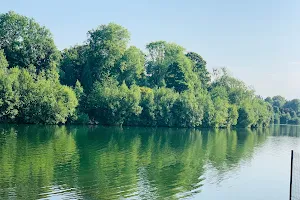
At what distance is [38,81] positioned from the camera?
2571 inches

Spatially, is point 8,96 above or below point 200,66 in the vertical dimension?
below

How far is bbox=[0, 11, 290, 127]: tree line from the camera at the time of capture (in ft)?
208

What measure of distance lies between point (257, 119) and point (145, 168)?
9545 cm

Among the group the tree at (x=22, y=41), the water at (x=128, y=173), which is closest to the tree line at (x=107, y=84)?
the tree at (x=22, y=41)

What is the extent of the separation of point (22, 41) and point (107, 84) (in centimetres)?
1993

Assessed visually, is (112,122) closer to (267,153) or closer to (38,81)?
(38,81)

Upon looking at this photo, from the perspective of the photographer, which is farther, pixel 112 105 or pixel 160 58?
pixel 160 58

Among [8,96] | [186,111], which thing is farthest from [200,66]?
[8,96]

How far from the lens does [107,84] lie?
267 feet

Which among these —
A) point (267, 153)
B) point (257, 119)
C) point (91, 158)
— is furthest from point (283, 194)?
point (257, 119)

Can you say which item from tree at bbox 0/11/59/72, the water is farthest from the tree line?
the water

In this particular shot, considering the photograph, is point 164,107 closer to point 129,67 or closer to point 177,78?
point 129,67

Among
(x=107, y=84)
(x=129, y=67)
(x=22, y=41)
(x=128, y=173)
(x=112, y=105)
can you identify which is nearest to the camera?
(x=128, y=173)

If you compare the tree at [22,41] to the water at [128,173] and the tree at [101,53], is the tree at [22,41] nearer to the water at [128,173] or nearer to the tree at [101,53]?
the tree at [101,53]
